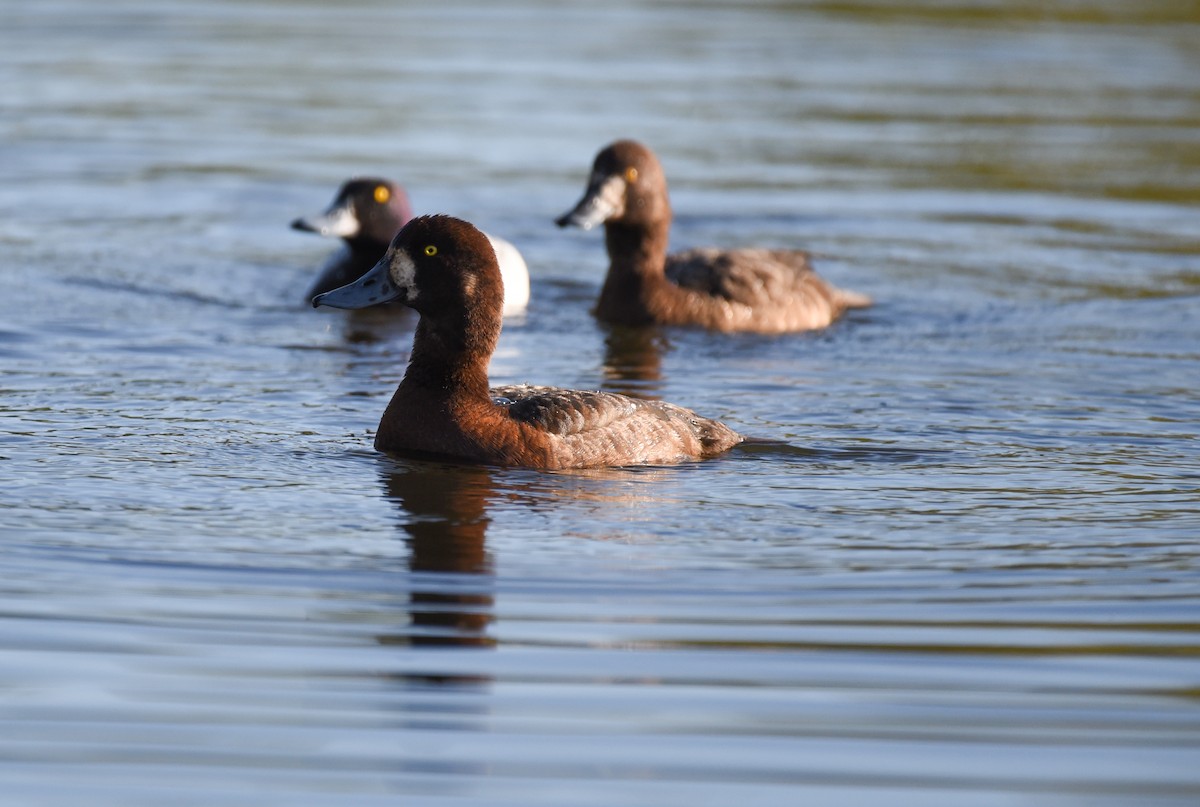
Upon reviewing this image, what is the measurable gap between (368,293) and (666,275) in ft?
15.9

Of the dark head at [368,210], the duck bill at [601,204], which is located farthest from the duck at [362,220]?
the duck bill at [601,204]

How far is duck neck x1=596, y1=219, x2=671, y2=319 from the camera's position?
42.3 feet

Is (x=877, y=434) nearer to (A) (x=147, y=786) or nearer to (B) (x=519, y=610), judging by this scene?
(B) (x=519, y=610)

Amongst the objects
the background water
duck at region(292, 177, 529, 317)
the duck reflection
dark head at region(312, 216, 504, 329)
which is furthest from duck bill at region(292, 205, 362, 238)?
the duck reflection

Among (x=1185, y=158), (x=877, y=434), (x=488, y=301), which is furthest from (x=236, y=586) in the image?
(x=1185, y=158)

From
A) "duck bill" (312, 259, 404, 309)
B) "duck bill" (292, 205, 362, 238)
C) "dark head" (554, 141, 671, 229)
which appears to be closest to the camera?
"duck bill" (312, 259, 404, 309)

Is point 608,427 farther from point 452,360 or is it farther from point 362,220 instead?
point 362,220

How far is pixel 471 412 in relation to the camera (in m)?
8.40

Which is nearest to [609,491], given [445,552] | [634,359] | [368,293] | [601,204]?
[445,552]

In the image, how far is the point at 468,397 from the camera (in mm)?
8461

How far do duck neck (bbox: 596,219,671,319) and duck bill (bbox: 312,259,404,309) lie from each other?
14.1ft

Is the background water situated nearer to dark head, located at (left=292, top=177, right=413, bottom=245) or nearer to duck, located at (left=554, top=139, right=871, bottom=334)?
duck, located at (left=554, top=139, right=871, bottom=334)

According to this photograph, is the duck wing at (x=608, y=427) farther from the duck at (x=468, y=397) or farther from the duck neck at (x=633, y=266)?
the duck neck at (x=633, y=266)

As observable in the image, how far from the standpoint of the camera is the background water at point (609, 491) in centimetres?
516
